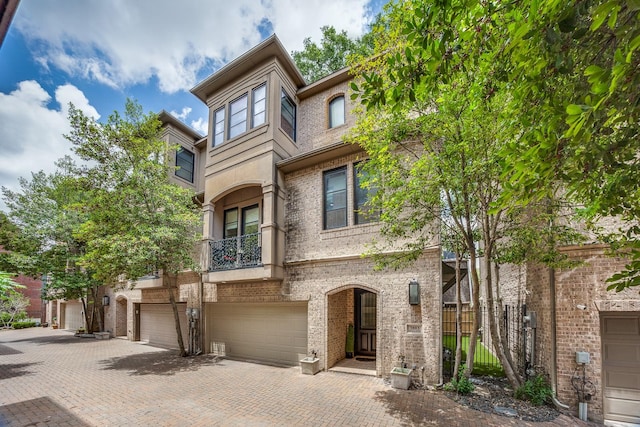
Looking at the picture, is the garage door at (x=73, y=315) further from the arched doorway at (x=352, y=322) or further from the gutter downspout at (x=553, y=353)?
the gutter downspout at (x=553, y=353)

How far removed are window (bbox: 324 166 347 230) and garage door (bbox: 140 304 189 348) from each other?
7942 millimetres

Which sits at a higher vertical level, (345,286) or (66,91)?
(66,91)

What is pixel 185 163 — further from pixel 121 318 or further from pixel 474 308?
pixel 474 308

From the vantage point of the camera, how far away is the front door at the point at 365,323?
35.1 ft

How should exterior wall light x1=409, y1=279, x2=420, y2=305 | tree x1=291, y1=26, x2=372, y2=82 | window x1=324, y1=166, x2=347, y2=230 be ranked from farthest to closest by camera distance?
tree x1=291, y1=26, x2=372, y2=82
window x1=324, y1=166, x2=347, y2=230
exterior wall light x1=409, y1=279, x2=420, y2=305

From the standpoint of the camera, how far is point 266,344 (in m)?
10.5

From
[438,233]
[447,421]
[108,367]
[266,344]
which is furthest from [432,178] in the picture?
[108,367]

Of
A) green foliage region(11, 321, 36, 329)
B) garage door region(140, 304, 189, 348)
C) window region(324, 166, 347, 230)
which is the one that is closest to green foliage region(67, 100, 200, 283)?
garage door region(140, 304, 189, 348)

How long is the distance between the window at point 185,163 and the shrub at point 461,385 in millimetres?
14240

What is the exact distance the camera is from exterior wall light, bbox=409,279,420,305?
7676mm

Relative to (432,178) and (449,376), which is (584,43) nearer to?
(432,178)

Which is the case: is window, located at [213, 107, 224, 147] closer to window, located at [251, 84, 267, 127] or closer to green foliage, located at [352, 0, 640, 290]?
window, located at [251, 84, 267, 127]

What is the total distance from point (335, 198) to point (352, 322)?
15.0ft

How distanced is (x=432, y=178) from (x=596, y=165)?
161 inches
